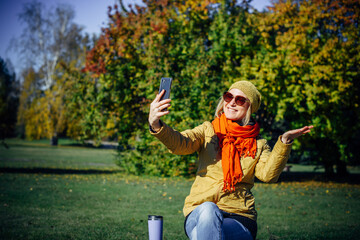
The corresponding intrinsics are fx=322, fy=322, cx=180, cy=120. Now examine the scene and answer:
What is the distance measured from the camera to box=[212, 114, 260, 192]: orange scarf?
8.70ft

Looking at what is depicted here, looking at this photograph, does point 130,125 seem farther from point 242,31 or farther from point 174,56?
point 242,31

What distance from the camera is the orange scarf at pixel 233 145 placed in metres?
2.65

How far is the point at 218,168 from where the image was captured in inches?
109

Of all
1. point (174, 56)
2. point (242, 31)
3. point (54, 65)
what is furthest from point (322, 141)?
point (54, 65)

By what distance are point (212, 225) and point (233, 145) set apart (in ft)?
2.45

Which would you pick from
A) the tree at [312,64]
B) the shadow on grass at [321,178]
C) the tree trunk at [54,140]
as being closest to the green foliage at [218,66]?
the tree at [312,64]

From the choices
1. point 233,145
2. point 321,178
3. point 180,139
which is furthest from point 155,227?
point 321,178

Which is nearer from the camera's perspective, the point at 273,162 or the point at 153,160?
the point at 273,162

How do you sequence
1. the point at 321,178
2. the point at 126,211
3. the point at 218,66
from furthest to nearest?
the point at 321,178, the point at 218,66, the point at 126,211

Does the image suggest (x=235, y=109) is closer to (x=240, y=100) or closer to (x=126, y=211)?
(x=240, y=100)

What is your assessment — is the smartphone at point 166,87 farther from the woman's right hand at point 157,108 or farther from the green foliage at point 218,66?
the green foliage at point 218,66

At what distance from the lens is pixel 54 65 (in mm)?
34094

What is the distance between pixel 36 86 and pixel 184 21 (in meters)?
32.4

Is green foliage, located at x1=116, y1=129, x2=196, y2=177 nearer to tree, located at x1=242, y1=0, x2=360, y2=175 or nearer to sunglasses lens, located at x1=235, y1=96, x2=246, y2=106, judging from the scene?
tree, located at x1=242, y1=0, x2=360, y2=175
